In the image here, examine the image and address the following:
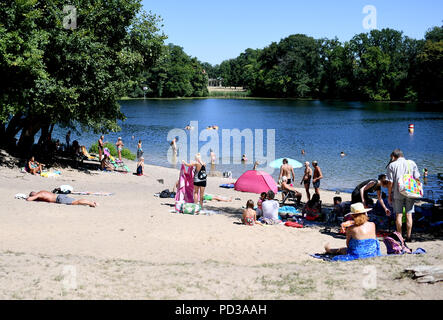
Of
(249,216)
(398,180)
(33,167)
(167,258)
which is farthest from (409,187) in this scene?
(33,167)

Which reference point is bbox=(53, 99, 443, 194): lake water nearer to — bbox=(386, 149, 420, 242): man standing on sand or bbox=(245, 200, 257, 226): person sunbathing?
bbox=(245, 200, 257, 226): person sunbathing

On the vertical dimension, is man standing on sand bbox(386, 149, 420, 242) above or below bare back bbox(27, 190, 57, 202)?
above

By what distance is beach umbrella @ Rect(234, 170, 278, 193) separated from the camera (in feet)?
62.3

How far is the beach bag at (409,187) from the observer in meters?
9.63

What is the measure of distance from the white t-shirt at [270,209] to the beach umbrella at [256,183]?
573 cm

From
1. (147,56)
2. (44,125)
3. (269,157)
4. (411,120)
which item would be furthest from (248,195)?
(411,120)

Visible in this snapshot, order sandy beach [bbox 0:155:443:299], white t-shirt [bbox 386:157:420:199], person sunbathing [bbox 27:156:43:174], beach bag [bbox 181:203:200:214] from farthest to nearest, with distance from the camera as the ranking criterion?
person sunbathing [bbox 27:156:43:174], beach bag [bbox 181:203:200:214], white t-shirt [bbox 386:157:420:199], sandy beach [bbox 0:155:443:299]

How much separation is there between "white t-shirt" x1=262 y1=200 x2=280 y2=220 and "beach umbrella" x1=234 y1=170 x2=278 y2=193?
18.8ft

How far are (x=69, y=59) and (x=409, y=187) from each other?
1442 cm

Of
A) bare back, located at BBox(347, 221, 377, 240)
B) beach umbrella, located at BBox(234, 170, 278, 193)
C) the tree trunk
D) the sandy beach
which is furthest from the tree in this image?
bare back, located at BBox(347, 221, 377, 240)

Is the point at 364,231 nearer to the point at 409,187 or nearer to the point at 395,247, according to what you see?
the point at 395,247

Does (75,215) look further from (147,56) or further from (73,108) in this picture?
(147,56)

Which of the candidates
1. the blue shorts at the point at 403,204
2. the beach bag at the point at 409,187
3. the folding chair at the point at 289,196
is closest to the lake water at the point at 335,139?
Answer: the folding chair at the point at 289,196

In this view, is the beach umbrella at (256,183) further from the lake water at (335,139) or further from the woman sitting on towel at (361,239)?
the woman sitting on towel at (361,239)
